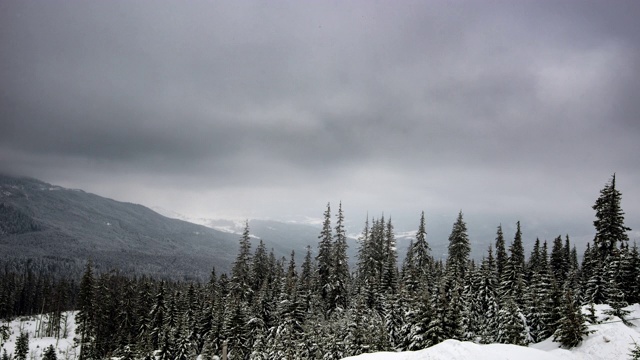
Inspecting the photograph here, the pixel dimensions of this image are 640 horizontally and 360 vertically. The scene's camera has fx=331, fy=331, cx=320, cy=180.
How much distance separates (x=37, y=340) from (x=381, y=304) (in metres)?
101

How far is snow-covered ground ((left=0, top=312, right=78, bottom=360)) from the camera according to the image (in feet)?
274

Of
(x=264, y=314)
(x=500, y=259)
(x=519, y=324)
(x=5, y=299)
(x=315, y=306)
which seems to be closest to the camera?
(x=519, y=324)

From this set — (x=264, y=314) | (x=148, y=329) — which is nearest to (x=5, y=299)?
(x=148, y=329)

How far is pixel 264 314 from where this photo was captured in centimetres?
5512

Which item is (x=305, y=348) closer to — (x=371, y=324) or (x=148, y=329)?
(x=371, y=324)

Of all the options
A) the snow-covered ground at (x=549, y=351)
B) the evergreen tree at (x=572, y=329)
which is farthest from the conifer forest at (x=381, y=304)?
the snow-covered ground at (x=549, y=351)

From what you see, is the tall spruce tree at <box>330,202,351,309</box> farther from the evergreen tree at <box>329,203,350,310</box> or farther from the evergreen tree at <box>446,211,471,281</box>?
the evergreen tree at <box>446,211,471,281</box>

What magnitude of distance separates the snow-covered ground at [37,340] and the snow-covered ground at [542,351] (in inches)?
3650

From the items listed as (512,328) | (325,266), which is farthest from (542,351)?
(325,266)

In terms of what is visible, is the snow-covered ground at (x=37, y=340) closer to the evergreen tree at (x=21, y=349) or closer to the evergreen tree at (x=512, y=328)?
the evergreen tree at (x=21, y=349)

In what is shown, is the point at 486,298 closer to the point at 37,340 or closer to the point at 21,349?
the point at 21,349

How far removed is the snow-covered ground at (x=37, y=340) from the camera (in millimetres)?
83375

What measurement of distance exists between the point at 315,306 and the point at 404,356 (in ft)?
99.3

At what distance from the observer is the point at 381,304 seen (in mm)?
48906
